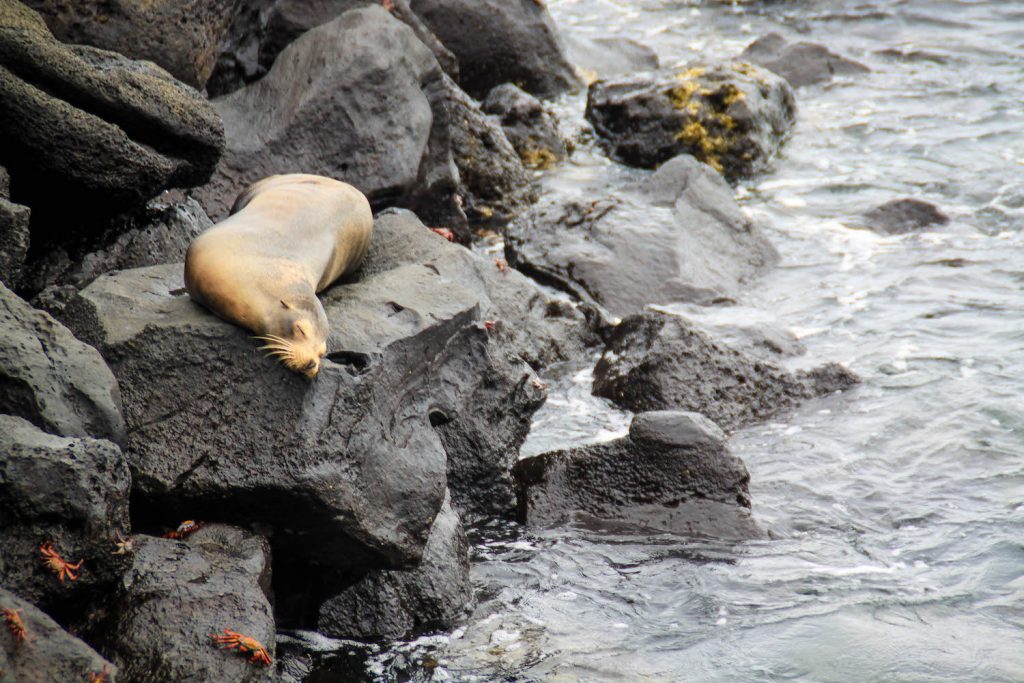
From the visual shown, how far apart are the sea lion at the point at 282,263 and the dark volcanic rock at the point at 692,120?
22.3ft

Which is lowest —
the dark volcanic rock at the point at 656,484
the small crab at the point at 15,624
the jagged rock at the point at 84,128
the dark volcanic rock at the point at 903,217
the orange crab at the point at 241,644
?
the dark volcanic rock at the point at 903,217

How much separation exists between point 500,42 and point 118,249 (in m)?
8.56

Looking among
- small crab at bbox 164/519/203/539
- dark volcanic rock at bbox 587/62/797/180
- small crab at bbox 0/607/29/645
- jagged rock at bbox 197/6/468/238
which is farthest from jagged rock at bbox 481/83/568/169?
small crab at bbox 0/607/29/645

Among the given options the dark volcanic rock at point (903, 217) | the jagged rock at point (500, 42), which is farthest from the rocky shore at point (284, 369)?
the jagged rock at point (500, 42)

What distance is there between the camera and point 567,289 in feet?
30.7

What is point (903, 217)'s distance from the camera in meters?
11.4

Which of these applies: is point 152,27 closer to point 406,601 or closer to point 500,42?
point 406,601

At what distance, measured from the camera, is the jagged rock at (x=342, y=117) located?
331 inches

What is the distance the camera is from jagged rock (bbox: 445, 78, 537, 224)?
35.6 feet

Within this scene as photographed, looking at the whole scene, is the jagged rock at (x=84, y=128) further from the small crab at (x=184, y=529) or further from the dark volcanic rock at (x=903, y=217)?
the dark volcanic rock at (x=903, y=217)

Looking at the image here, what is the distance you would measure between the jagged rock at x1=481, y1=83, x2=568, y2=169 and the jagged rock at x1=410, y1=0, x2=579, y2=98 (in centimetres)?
118

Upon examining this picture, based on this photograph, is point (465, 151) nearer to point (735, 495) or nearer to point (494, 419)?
point (494, 419)

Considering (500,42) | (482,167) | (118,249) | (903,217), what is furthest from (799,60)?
(118,249)

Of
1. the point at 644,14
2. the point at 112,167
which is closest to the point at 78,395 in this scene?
the point at 112,167
